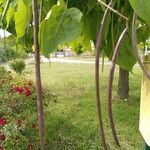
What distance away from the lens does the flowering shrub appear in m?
4.00

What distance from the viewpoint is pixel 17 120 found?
4.54 metres

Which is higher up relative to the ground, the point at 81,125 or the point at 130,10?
the point at 130,10

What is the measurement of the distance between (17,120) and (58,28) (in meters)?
4.20

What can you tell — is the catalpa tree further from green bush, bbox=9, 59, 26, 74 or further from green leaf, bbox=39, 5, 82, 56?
green bush, bbox=9, 59, 26, 74

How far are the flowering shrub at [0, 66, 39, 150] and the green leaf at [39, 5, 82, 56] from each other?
3453 mm

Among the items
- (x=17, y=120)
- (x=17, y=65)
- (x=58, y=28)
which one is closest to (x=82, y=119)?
(x=17, y=120)

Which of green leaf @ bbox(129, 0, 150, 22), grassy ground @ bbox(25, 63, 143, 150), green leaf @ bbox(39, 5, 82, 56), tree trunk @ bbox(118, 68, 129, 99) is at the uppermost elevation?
green leaf @ bbox(129, 0, 150, 22)

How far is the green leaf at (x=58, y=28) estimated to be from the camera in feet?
1.32

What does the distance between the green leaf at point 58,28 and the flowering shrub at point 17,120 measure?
3453 mm

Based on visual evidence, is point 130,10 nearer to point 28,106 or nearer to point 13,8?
point 13,8

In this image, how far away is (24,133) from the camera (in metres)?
4.59

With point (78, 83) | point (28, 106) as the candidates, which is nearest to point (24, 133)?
point (28, 106)

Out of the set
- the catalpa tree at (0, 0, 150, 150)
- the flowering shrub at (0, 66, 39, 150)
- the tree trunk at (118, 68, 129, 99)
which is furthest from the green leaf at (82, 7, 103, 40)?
the tree trunk at (118, 68, 129, 99)

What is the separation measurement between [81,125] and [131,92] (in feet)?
9.52
